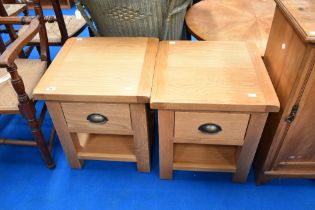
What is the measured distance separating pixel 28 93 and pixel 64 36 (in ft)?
2.00

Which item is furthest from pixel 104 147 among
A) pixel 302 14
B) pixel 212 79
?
pixel 302 14

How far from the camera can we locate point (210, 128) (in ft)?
3.53

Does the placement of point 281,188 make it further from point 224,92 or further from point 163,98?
point 163,98

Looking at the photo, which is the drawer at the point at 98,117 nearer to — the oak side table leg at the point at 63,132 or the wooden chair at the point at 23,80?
the oak side table leg at the point at 63,132

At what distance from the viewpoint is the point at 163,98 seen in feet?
3.24

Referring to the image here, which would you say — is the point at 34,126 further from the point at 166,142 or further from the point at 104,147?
the point at 166,142

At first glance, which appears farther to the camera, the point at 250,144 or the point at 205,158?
the point at 205,158

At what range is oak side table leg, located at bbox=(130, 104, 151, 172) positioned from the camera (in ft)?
3.64

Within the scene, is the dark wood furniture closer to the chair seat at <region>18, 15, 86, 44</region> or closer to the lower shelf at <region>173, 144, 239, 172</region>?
the lower shelf at <region>173, 144, 239, 172</region>

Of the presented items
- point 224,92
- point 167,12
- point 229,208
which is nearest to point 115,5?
point 167,12

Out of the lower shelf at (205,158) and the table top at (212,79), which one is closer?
the table top at (212,79)

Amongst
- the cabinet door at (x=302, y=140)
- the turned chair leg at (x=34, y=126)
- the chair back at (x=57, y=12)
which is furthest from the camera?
the chair back at (x=57, y=12)

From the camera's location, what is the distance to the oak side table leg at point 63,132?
3.70 feet

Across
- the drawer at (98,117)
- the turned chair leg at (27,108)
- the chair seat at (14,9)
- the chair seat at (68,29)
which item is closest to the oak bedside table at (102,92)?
the drawer at (98,117)
